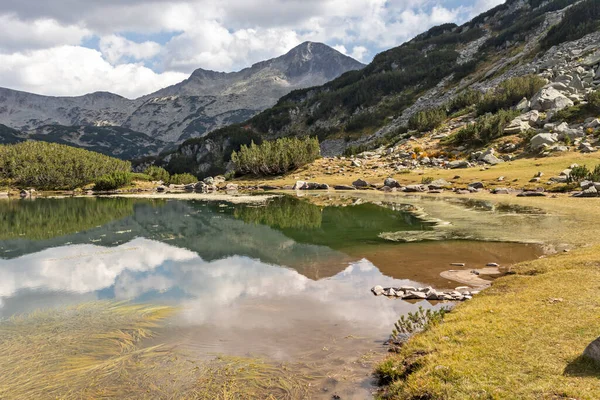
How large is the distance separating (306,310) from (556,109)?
7828 cm

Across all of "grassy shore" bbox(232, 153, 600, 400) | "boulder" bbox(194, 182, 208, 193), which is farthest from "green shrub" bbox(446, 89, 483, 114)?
"grassy shore" bbox(232, 153, 600, 400)

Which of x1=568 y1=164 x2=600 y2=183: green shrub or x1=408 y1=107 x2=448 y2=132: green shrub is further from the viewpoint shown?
x1=408 y1=107 x2=448 y2=132: green shrub

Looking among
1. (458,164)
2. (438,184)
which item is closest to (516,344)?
(438,184)

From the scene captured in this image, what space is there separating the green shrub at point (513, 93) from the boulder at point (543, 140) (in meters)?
27.4

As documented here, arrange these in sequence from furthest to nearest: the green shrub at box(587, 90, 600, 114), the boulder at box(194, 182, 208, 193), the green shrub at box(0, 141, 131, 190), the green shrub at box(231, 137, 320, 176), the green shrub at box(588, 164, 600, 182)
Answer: the green shrub at box(0, 141, 131, 190)
the green shrub at box(231, 137, 320, 176)
the boulder at box(194, 182, 208, 193)
the green shrub at box(587, 90, 600, 114)
the green shrub at box(588, 164, 600, 182)

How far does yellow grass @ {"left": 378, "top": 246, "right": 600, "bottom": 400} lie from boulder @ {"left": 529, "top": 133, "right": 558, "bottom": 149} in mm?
55775

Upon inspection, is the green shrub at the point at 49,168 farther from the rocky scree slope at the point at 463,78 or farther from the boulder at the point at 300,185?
the boulder at the point at 300,185

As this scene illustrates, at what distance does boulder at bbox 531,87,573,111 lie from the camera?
71713 mm

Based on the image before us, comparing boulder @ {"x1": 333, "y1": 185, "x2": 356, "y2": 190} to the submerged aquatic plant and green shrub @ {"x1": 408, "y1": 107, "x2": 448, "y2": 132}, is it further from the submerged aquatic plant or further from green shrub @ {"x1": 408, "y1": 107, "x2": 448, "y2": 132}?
the submerged aquatic plant

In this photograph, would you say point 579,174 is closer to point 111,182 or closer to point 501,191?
point 501,191

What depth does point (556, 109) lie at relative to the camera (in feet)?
234

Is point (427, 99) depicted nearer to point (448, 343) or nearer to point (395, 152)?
point (395, 152)

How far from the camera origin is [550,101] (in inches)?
2923

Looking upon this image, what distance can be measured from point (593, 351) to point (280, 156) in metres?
88.2
